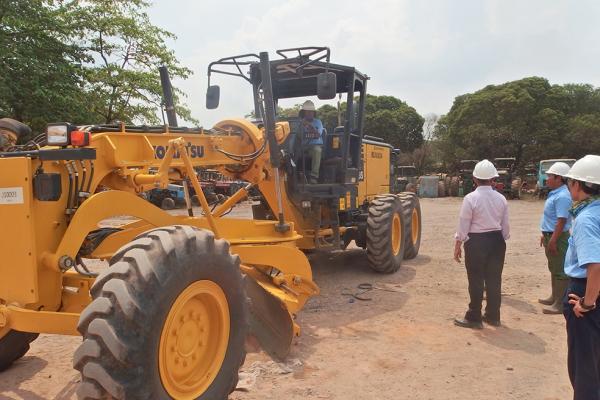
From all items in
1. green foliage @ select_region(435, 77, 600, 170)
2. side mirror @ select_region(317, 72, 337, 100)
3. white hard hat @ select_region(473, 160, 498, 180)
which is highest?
green foliage @ select_region(435, 77, 600, 170)

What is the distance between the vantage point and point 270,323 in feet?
15.1

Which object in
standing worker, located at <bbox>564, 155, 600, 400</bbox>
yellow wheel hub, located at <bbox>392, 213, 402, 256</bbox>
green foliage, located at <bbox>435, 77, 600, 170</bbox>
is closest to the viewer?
standing worker, located at <bbox>564, 155, 600, 400</bbox>

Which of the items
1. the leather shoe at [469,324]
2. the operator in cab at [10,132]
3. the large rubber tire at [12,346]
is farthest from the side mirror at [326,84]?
the large rubber tire at [12,346]

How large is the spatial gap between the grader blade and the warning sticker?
6.09 ft

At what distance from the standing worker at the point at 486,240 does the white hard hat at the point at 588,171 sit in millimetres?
2455

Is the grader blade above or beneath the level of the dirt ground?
above

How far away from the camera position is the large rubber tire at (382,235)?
7.88 metres

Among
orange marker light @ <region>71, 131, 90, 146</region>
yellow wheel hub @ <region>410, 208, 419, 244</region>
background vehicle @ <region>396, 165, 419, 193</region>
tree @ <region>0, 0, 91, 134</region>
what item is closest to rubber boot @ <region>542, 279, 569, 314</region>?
yellow wheel hub @ <region>410, 208, 419, 244</region>

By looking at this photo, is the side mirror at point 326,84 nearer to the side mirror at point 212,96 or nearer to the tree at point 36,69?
the side mirror at point 212,96

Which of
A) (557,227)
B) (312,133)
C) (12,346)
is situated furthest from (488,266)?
(12,346)

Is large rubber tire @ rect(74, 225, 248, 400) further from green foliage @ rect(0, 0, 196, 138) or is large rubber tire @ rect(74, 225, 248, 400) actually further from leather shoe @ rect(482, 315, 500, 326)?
green foliage @ rect(0, 0, 196, 138)

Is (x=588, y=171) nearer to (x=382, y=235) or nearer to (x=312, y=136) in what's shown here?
(x=312, y=136)

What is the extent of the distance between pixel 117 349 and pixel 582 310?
A: 8.81 ft

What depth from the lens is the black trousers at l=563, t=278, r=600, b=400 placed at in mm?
3219
